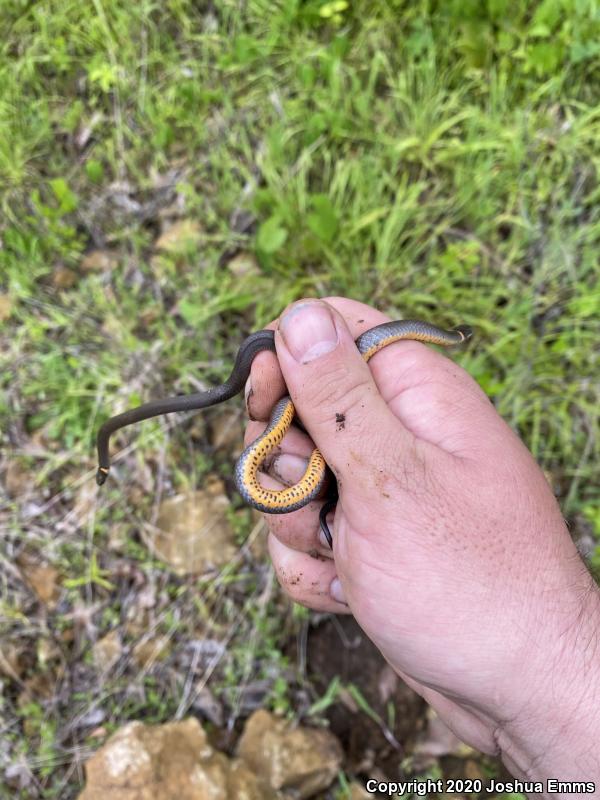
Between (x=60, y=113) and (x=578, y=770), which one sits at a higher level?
(x=60, y=113)

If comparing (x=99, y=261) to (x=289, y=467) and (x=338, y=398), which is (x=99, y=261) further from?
(x=338, y=398)

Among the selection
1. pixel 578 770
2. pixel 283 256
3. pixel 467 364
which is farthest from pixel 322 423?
pixel 283 256

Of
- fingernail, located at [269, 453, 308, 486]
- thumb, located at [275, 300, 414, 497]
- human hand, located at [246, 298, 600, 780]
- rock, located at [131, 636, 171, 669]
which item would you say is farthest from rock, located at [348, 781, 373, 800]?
thumb, located at [275, 300, 414, 497]

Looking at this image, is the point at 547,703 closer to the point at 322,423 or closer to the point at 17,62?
the point at 322,423

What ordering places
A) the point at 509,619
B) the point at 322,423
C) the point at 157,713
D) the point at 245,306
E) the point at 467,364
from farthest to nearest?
the point at 245,306, the point at 467,364, the point at 157,713, the point at 322,423, the point at 509,619

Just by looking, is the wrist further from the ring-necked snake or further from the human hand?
the ring-necked snake

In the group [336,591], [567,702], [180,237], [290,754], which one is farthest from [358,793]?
[180,237]
